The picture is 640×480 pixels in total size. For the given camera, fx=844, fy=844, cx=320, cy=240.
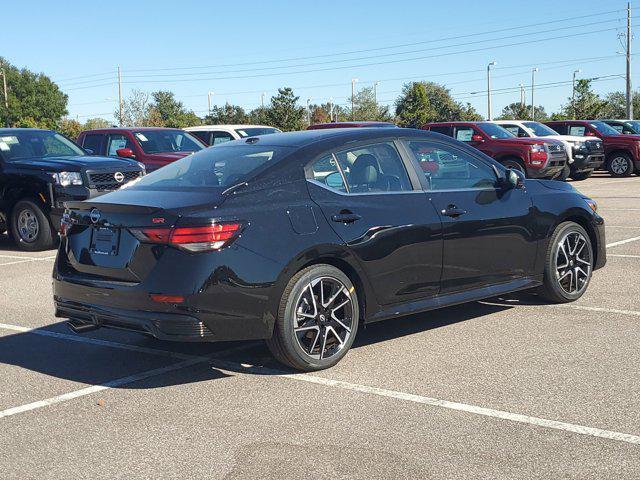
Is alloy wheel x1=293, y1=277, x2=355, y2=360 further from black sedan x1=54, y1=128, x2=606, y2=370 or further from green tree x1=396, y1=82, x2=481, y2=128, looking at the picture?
green tree x1=396, y1=82, x2=481, y2=128

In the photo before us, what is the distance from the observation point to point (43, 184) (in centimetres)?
1190

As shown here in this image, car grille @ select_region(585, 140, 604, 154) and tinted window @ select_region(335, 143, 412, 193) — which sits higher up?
car grille @ select_region(585, 140, 604, 154)

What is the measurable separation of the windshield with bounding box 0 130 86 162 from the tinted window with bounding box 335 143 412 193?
8.17m

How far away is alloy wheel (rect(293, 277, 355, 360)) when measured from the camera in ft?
17.9

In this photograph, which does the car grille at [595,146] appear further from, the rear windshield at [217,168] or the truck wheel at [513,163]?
the rear windshield at [217,168]

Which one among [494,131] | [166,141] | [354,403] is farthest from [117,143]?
[354,403]

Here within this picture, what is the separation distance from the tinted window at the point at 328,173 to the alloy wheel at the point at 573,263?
240cm

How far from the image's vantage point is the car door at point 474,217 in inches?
249

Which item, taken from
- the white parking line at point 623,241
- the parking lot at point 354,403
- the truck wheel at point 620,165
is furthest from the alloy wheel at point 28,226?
the truck wheel at point 620,165

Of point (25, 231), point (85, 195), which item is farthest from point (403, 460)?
point (25, 231)

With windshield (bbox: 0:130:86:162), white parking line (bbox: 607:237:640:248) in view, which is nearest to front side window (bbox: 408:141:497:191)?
white parking line (bbox: 607:237:640:248)

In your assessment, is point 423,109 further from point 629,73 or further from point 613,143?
point 613,143

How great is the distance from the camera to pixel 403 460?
3.98m

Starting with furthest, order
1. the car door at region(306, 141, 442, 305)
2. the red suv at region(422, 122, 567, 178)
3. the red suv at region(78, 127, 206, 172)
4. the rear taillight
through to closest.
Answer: the red suv at region(422, 122, 567, 178)
the red suv at region(78, 127, 206, 172)
the car door at region(306, 141, 442, 305)
the rear taillight
